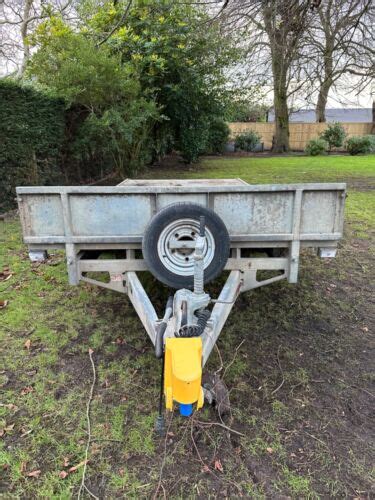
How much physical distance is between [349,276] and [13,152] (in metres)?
6.12

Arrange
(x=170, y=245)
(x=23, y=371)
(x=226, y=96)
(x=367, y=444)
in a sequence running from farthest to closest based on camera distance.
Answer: (x=226, y=96) < (x=23, y=371) < (x=170, y=245) < (x=367, y=444)

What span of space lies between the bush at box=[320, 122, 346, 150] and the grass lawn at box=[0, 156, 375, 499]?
75.7ft

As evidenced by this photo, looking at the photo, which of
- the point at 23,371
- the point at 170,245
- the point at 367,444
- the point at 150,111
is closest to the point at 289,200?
the point at 170,245

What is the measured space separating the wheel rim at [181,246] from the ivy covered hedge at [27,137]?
5.56 metres

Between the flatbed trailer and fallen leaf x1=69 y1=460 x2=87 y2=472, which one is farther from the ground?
the flatbed trailer

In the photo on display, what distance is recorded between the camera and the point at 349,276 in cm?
499

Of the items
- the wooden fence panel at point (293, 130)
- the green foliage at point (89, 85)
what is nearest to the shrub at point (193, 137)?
the green foliage at point (89, 85)

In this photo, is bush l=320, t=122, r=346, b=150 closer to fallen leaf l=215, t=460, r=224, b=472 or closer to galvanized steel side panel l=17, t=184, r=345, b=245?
galvanized steel side panel l=17, t=184, r=345, b=245

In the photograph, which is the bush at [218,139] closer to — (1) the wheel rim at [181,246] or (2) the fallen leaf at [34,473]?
(1) the wheel rim at [181,246]

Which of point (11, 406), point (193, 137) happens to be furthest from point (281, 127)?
point (11, 406)

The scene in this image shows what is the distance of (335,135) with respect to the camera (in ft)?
83.3

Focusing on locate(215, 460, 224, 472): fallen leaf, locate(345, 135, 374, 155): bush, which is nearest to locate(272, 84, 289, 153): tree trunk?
locate(345, 135, 374, 155): bush

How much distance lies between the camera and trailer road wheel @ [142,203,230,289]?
284cm

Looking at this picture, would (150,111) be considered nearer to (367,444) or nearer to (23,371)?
(23,371)
